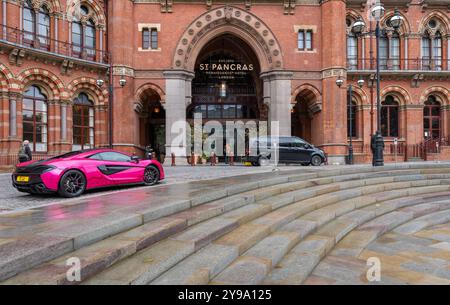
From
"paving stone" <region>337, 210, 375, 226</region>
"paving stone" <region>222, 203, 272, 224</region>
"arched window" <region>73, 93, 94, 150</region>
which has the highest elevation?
"arched window" <region>73, 93, 94, 150</region>

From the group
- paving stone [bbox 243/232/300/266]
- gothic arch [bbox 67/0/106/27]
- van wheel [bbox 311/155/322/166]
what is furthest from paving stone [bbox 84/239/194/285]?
gothic arch [bbox 67/0/106/27]

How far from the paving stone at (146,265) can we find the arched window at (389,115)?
26.9m

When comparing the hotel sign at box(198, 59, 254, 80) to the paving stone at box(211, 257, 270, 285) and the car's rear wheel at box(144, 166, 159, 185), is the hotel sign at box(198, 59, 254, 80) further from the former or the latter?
the paving stone at box(211, 257, 270, 285)

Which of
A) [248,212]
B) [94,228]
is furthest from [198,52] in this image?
[94,228]

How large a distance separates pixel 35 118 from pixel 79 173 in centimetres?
1486

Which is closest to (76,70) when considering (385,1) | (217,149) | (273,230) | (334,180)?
(217,149)

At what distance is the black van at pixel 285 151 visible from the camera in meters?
18.6

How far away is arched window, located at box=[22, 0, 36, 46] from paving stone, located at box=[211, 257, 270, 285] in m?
21.1

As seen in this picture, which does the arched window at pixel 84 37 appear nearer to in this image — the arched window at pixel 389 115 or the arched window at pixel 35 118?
the arched window at pixel 35 118

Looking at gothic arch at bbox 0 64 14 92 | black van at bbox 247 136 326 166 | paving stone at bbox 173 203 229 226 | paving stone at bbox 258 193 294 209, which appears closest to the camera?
paving stone at bbox 173 203 229 226

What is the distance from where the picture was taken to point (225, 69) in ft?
91.6

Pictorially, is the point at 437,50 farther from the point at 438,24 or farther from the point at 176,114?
the point at 176,114

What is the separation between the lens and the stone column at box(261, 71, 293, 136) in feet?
74.5

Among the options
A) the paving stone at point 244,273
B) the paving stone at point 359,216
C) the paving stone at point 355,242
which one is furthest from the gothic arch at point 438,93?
the paving stone at point 244,273
